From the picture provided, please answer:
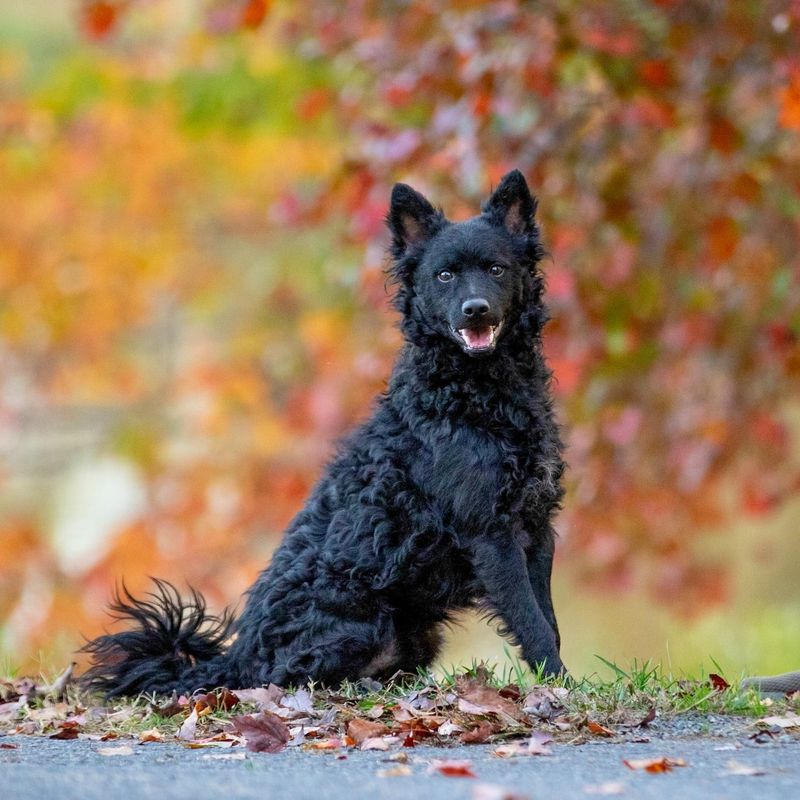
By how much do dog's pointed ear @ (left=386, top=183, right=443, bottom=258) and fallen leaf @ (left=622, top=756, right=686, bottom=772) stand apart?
2.53 meters

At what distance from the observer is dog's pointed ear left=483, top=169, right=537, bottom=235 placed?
524cm

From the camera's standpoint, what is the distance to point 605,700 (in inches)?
168

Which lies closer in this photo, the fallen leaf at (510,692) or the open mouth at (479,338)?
the fallen leaf at (510,692)

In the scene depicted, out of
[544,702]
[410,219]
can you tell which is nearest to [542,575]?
[544,702]

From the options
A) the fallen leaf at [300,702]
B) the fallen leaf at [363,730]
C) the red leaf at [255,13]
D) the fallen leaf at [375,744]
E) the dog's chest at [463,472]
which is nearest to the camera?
the fallen leaf at [375,744]

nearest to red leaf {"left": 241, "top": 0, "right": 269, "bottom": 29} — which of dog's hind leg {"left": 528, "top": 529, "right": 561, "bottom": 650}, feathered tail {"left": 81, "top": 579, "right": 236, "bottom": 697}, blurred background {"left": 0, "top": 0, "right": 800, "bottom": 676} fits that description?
blurred background {"left": 0, "top": 0, "right": 800, "bottom": 676}

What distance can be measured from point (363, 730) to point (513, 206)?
7.70 feet

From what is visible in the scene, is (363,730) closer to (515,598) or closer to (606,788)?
(515,598)

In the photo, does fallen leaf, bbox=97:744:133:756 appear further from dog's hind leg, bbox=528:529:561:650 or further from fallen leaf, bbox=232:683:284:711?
dog's hind leg, bbox=528:529:561:650

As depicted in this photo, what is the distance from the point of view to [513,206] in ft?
17.3

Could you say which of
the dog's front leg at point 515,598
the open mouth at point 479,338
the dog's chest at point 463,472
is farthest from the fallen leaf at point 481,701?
the open mouth at point 479,338

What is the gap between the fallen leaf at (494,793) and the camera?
120 inches

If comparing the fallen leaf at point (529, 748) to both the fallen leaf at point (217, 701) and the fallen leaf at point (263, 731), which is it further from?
the fallen leaf at point (217, 701)

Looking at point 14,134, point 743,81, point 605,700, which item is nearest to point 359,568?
point 605,700
